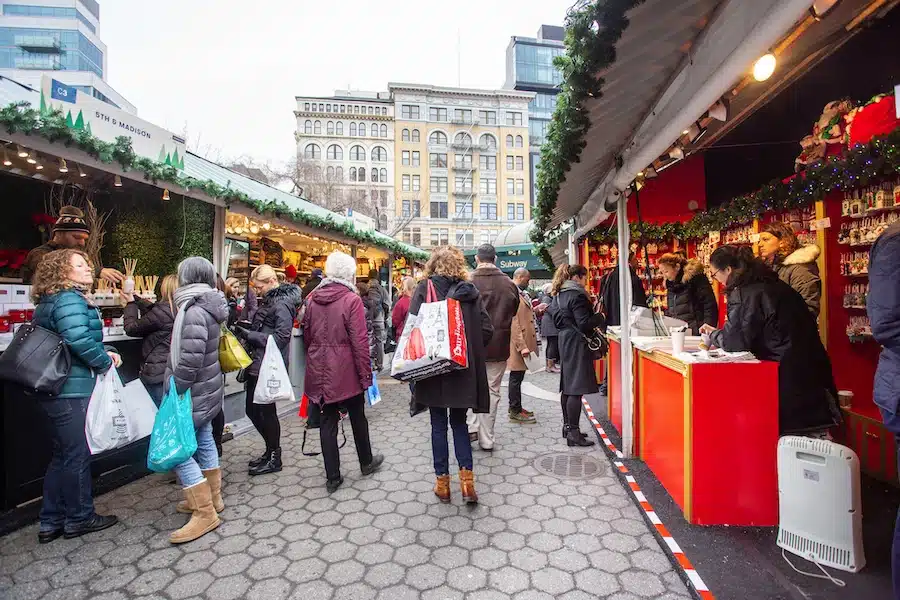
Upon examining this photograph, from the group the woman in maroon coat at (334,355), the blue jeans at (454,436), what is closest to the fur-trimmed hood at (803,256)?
the blue jeans at (454,436)

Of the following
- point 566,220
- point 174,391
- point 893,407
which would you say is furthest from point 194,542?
point 566,220

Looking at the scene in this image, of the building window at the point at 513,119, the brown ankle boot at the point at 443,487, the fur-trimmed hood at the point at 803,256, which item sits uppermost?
the building window at the point at 513,119

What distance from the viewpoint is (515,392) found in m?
5.46

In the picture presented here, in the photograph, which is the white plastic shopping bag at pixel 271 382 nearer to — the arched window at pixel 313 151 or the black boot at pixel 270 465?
the black boot at pixel 270 465

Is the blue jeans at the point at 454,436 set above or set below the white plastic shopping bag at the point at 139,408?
below

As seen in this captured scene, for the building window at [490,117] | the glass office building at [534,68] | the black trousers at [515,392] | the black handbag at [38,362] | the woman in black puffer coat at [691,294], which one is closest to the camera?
the black handbag at [38,362]

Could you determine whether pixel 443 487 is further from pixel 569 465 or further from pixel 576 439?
pixel 576 439

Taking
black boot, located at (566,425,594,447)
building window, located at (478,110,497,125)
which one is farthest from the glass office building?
black boot, located at (566,425,594,447)

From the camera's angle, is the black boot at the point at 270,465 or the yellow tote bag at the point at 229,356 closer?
the yellow tote bag at the point at 229,356

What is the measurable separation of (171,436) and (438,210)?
5319 centimetres

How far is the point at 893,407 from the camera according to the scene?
1.81m

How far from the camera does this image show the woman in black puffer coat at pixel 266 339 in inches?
153

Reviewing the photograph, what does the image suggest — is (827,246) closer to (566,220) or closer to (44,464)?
(566,220)

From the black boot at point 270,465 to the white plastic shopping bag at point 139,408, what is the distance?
0.96m
